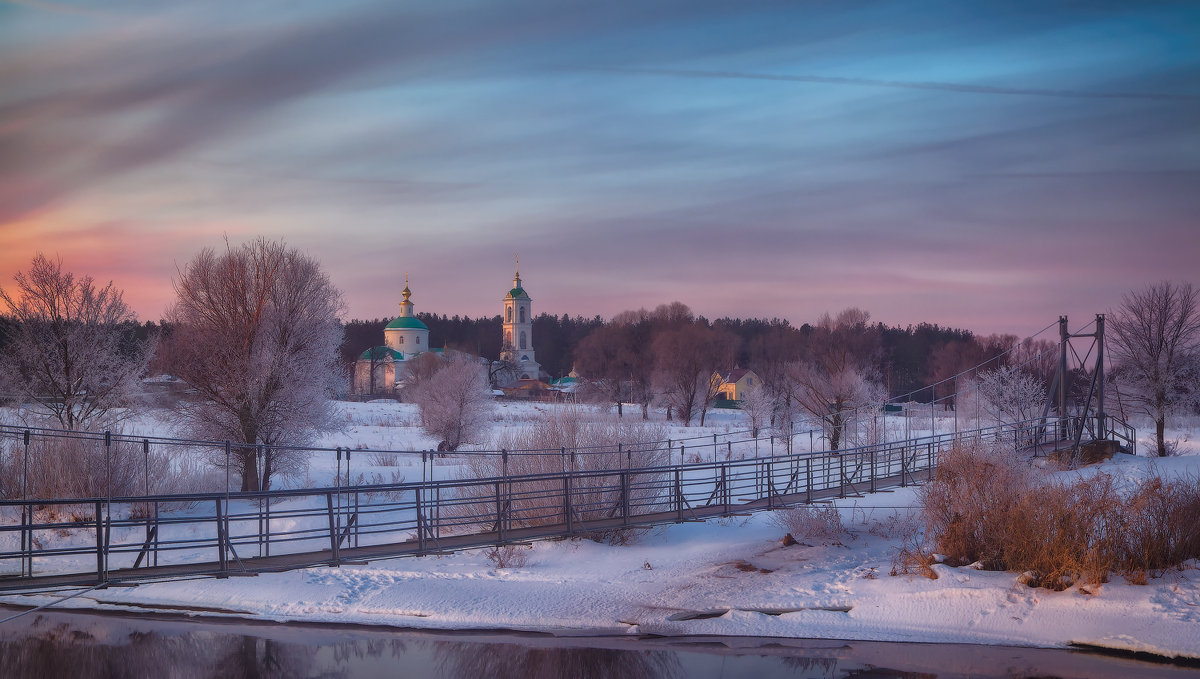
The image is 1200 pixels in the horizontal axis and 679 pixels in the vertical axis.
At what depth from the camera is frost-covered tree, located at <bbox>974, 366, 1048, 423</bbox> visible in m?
37.5

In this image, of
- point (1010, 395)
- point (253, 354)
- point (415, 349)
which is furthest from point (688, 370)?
point (415, 349)

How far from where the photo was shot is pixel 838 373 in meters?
47.8

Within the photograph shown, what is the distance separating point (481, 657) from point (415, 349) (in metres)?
93.2

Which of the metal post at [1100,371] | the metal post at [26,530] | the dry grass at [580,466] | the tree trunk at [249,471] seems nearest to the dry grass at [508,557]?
the dry grass at [580,466]

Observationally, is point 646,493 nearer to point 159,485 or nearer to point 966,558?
point 966,558

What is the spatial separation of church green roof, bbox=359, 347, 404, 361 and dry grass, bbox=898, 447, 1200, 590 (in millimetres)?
61552

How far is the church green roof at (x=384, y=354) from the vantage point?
7578cm

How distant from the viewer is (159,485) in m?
22.3

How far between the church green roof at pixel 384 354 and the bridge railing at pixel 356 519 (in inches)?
2034

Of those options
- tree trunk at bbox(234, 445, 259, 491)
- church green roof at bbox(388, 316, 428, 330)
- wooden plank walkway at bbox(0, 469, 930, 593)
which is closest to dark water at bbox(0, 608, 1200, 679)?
wooden plank walkway at bbox(0, 469, 930, 593)

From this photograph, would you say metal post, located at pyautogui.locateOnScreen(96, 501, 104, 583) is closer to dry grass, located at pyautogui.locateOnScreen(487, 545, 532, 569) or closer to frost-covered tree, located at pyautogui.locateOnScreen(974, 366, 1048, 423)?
dry grass, located at pyautogui.locateOnScreen(487, 545, 532, 569)

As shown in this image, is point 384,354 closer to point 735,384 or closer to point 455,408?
point 735,384

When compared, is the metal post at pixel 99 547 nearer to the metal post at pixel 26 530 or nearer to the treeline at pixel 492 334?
the metal post at pixel 26 530

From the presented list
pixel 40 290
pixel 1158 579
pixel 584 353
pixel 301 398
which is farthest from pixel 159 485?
pixel 584 353
